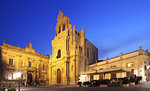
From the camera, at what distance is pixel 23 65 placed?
38875 mm

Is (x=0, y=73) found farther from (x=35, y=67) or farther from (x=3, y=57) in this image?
(x=35, y=67)

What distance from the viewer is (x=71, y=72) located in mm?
33375

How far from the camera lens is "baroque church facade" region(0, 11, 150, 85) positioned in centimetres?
3031

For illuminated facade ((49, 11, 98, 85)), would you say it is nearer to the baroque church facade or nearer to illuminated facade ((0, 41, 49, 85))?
the baroque church facade

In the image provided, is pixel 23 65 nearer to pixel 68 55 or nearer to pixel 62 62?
pixel 62 62

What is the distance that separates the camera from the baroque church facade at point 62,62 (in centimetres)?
3031

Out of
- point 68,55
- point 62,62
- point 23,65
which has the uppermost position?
point 68,55

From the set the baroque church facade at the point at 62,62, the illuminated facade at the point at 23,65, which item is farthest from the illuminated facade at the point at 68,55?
the illuminated facade at the point at 23,65

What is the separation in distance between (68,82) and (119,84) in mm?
17582

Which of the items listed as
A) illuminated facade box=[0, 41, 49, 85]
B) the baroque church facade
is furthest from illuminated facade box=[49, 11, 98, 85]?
illuminated facade box=[0, 41, 49, 85]

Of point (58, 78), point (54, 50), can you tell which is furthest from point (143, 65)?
point (54, 50)

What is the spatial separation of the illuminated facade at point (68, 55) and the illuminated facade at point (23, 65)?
492cm

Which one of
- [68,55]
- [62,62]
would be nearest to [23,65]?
[62,62]

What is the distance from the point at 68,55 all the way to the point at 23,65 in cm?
1448
